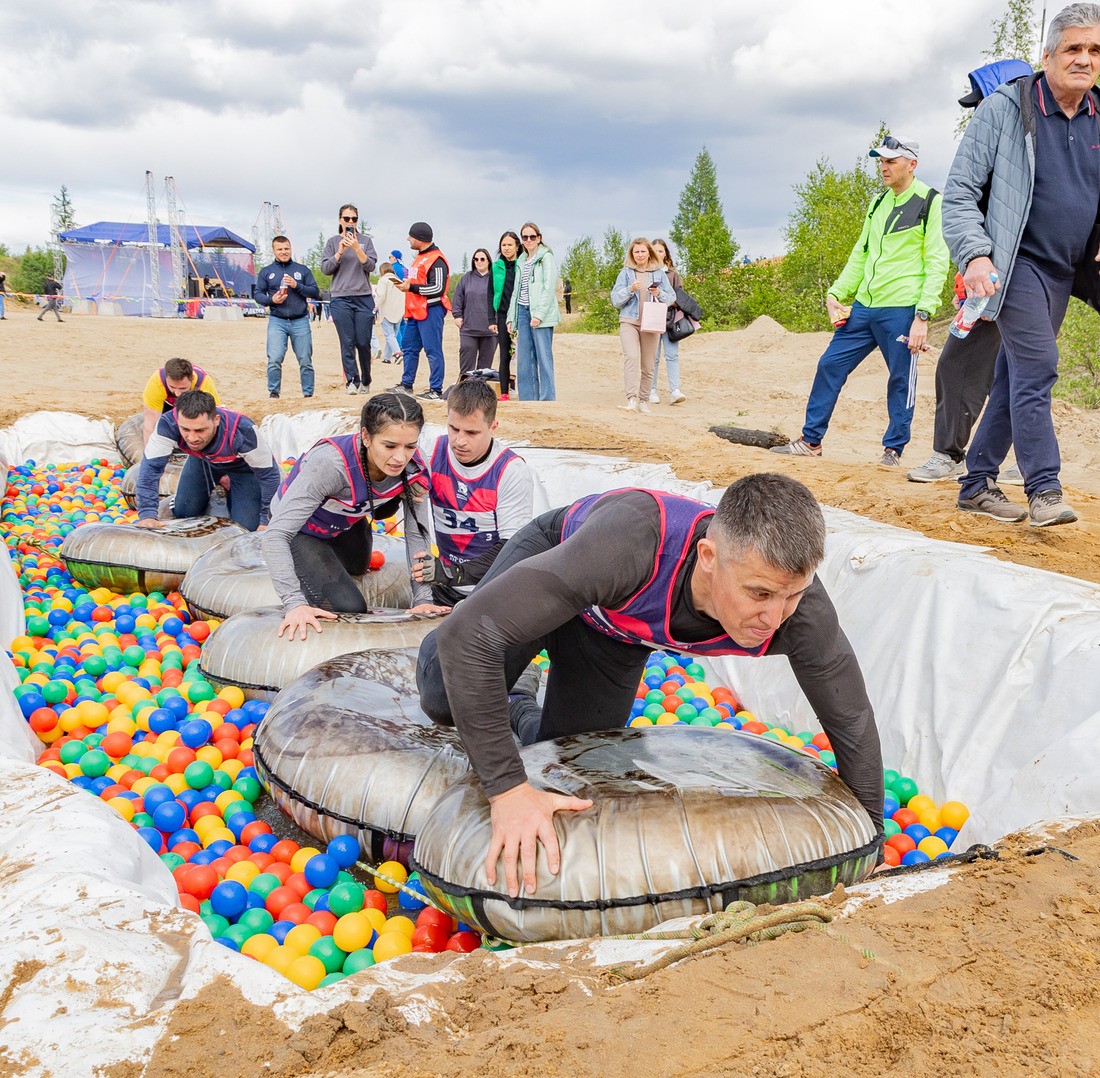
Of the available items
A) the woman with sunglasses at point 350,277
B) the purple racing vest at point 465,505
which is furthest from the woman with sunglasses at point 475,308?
the purple racing vest at point 465,505

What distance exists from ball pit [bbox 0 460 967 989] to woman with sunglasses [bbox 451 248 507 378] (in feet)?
17.0

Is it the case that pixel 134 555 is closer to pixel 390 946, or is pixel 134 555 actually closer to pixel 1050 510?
pixel 390 946

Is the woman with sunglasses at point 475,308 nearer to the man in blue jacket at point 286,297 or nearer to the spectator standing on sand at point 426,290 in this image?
the spectator standing on sand at point 426,290

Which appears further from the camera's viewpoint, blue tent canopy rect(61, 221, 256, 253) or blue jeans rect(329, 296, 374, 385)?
blue tent canopy rect(61, 221, 256, 253)

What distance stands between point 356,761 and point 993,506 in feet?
10.5

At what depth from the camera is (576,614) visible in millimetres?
2119

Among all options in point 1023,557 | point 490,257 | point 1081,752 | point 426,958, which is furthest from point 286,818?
point 490,257

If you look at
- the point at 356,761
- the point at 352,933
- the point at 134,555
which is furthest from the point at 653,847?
the point at 134,555

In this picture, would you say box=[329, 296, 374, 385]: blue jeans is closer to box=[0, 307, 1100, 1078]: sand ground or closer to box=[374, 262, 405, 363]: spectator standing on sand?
box=[374, 262, 405, 363]: spectator standing on sand

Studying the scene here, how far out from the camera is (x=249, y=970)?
171 cm

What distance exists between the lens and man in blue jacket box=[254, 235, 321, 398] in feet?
31.3

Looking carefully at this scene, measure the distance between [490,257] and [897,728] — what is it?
775 cm

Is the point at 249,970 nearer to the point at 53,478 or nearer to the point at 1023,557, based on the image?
the point at 1023,557

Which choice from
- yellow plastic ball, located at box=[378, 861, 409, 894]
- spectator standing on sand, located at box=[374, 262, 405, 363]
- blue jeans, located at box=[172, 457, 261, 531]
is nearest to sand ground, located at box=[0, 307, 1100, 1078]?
yellow plastic ball, located at box=[378, 861, 409, 894]
